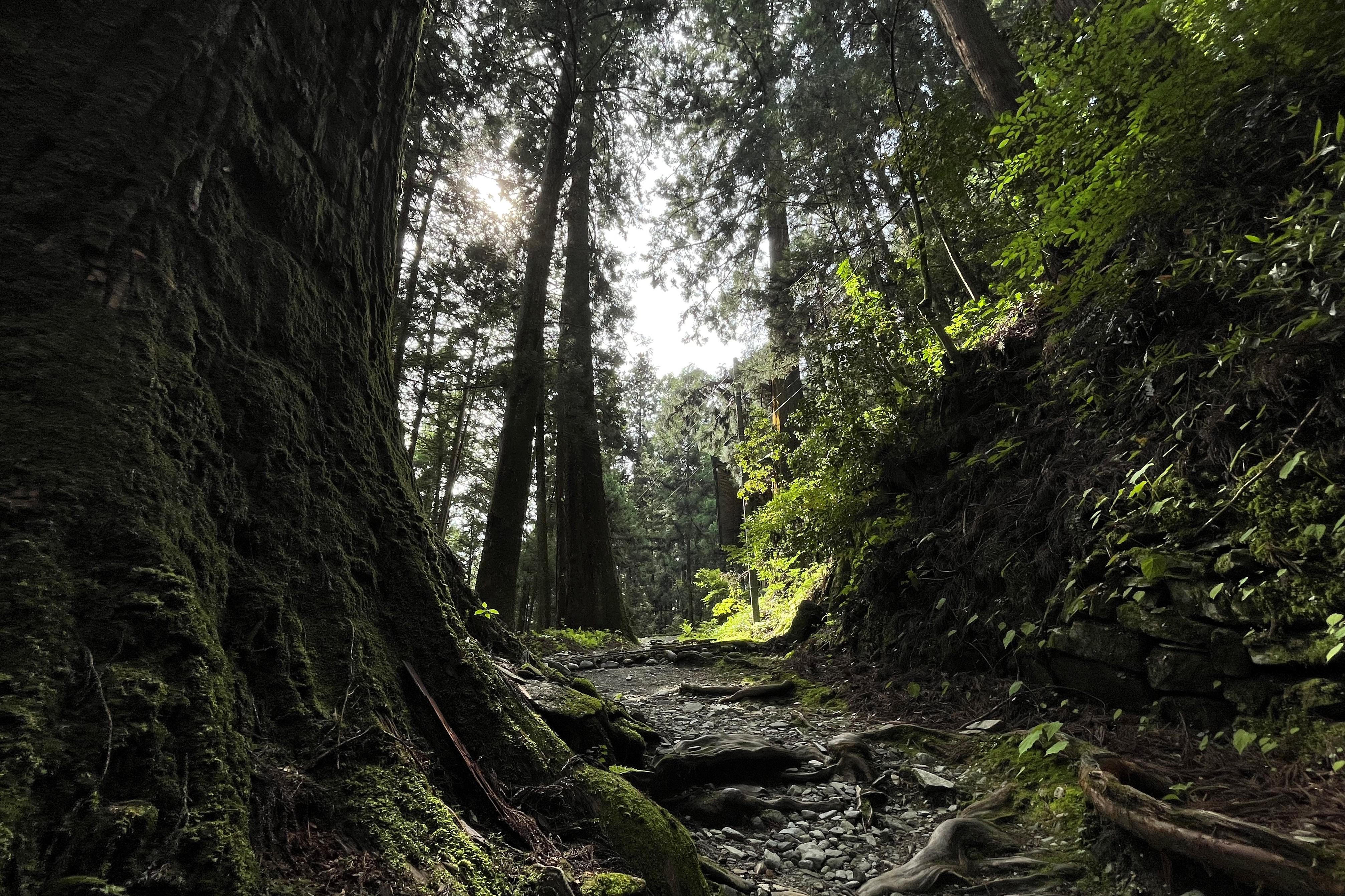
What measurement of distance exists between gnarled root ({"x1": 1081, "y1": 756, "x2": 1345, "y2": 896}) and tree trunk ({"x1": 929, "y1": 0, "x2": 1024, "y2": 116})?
280 inches

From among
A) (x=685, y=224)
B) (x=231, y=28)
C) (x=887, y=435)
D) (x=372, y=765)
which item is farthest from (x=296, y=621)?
(x=685, y=224)

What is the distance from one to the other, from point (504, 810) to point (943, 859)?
6.64 ft

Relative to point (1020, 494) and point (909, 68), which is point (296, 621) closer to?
point (1020, 494)

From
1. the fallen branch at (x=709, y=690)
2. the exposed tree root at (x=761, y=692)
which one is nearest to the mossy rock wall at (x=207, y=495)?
the exposed tree root at (x=761, y=692)

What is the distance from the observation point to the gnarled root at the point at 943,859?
2.58 meters

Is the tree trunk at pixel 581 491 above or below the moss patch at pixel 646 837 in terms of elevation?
above

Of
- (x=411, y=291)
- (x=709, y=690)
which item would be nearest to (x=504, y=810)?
(x=709, y=690)

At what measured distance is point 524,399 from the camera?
970 cm

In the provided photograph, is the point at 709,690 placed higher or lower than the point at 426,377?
lower

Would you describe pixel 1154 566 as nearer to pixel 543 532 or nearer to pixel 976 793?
pixel 976 793

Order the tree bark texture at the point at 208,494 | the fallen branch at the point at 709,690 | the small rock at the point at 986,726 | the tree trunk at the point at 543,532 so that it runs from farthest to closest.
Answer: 1. the tree trunk at the point at 543,532
2. the fallen branch at the point at 709,690
3. the small rock at the point at 986,726
4. the tree bark texture at the point at 208,494

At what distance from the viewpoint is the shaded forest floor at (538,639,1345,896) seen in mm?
2377

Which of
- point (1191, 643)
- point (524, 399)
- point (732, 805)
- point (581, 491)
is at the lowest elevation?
point (732, 805)

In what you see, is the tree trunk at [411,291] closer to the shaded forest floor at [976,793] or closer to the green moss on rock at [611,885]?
the shaded forest floor at [976,793]
